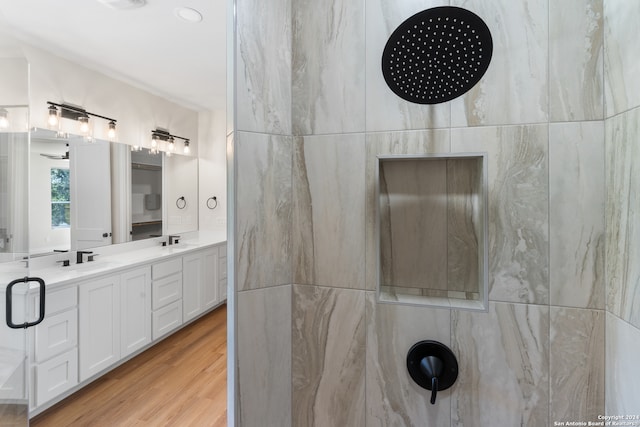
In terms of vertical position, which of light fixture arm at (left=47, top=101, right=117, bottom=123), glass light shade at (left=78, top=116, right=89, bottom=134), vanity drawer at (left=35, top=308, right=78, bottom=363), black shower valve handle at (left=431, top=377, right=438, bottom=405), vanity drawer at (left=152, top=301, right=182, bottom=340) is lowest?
vanity drawer at (left=152, top=301, right=182, bottom=340)

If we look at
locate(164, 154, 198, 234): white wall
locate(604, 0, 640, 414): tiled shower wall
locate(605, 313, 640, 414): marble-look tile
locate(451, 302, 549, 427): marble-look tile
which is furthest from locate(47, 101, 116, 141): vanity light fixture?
locate(605, 313, 640, 414): marble-look tile

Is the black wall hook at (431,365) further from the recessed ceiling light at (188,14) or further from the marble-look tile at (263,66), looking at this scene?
the recessed ceiling light at (188,14)

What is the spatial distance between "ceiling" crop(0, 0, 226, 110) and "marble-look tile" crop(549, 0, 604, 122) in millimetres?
1648

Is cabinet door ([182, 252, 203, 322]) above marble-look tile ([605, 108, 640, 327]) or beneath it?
beneath

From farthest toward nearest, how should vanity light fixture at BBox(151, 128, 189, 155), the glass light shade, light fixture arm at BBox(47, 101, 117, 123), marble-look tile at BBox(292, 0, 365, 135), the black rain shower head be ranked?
vanity light fixture at BBox(151, 128, 189, 155)
the glass light shade
light fixture arm at BBox(47, 101, 117, 123)
marble-look tile at BBox(292, 0, 365, 135)
the black rain shower head

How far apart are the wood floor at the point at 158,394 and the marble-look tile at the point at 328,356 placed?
3.96ft

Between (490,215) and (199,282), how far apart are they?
2.93 m

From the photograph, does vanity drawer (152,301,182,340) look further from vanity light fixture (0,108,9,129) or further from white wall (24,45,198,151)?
vanity light fixture (0,108,9,129)

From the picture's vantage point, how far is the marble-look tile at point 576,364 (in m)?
0.67

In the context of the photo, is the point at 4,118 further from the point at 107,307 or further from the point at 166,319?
the point at 166,319

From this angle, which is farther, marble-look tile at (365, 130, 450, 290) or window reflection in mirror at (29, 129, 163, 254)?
window reflection in mirror at (29, 129, 163, 254)

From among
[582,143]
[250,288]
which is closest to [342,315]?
[250,288]

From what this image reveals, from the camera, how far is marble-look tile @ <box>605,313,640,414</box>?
22.8 inches

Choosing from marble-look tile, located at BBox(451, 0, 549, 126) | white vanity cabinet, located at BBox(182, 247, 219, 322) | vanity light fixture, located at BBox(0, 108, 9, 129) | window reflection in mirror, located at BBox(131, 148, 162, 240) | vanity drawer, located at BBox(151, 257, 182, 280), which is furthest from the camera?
white vanity cabinet, located at BBox(182, 247, 219, 322)
